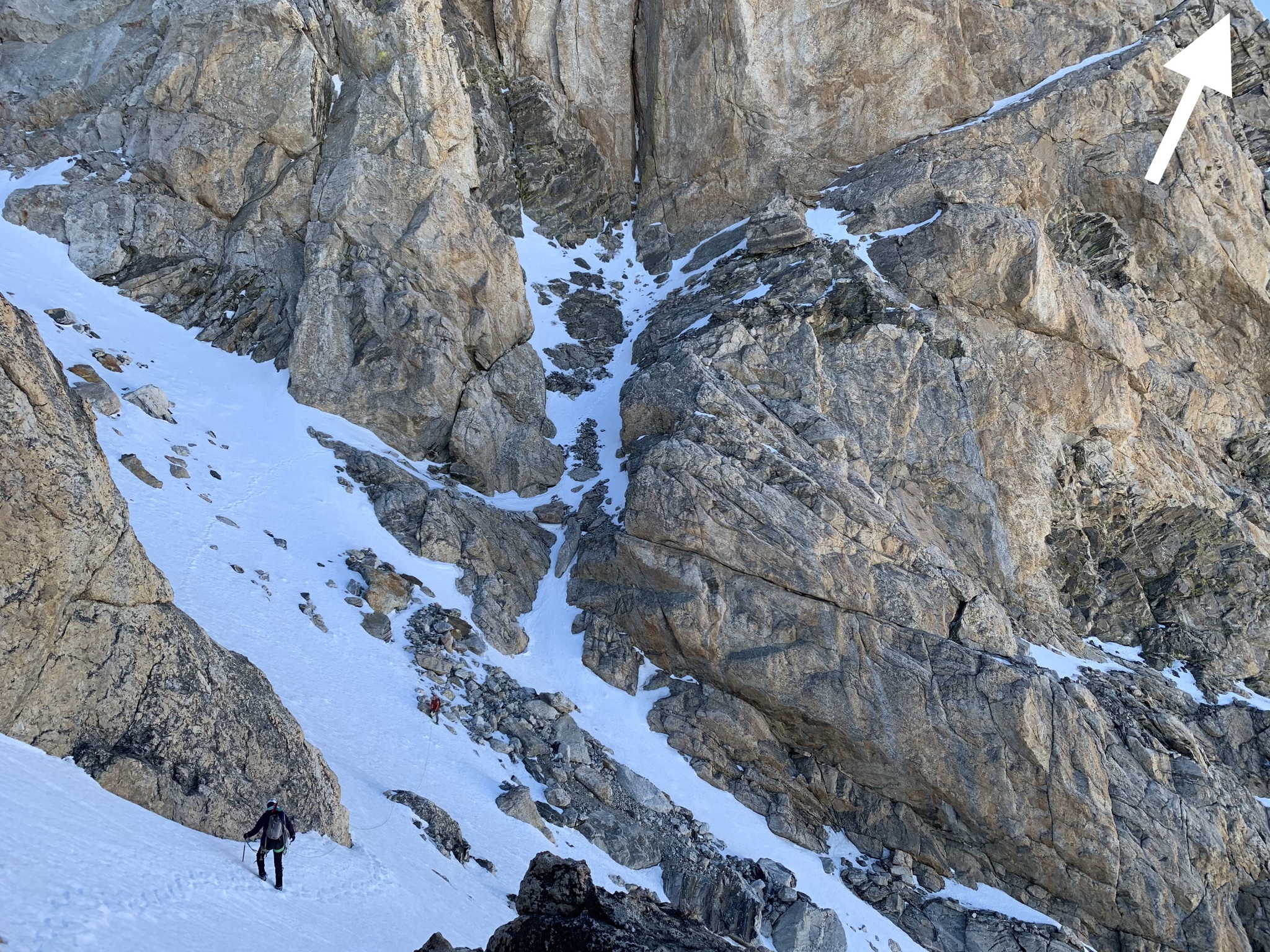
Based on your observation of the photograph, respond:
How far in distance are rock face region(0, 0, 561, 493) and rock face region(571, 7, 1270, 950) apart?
7073mm

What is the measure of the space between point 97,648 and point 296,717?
738 centimetres

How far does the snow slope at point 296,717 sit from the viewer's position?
9812 mm

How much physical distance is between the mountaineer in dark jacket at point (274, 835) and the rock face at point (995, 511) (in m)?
15.4

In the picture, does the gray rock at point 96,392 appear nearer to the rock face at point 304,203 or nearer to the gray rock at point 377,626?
the rock face at point 304,203

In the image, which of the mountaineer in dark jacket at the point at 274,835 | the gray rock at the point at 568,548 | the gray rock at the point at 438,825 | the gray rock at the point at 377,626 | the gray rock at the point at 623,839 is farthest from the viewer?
the gray rock at the point at 568,548

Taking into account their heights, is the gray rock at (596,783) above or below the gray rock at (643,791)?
above

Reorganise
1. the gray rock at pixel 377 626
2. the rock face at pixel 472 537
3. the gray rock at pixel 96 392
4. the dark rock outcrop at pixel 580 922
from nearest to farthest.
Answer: the dark rock outcrop at pixel 580 922 < the gray rock at pixel 377 626 < the gray rock at pixel 96 392 < the rock face at pixel 472 537

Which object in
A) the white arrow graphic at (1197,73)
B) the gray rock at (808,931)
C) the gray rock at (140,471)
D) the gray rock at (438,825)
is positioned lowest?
the gray rock at (808,931)

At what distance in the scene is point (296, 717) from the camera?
62.1 ft

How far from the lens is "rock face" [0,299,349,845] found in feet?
37.0

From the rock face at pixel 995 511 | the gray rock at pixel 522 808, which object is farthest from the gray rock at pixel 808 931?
the gray rock at pixel 522 808

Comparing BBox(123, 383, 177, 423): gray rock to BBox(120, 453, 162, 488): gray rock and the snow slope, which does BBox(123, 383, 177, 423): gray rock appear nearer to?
the snow slope

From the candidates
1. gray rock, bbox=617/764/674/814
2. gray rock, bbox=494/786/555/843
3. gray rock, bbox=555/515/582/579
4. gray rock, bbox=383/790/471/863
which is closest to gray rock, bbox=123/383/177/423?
gray rock, bbox=555/515/582/579

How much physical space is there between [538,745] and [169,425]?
1597 cm
